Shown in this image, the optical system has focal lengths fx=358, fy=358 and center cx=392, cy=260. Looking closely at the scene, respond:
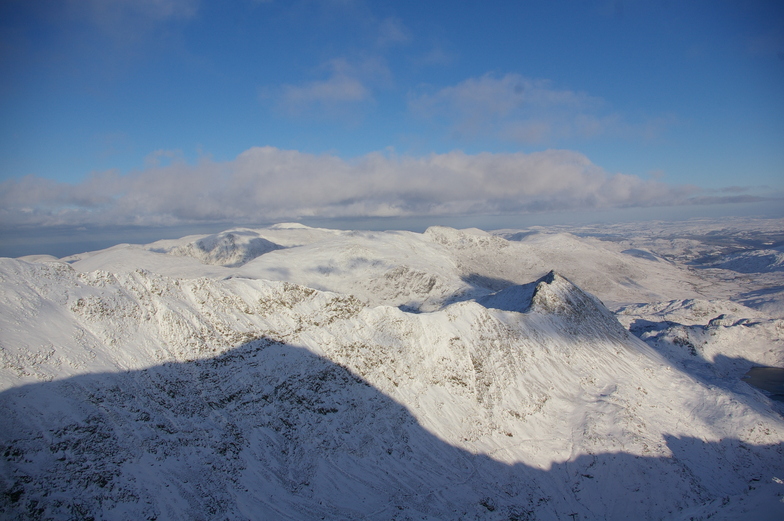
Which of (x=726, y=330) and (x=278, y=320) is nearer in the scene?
(x=278, y=320)

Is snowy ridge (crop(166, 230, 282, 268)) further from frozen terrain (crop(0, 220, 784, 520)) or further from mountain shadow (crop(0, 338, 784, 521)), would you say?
mountain shadow (crop(0, 338, 784, 521))

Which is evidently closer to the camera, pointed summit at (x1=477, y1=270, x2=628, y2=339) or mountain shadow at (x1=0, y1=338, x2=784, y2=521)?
mountain shadow at (x1=0, y1=338, x2=784, y2=521)

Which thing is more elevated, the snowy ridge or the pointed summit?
the snowy ridge

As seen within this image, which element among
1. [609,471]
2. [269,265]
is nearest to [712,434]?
[609,471]

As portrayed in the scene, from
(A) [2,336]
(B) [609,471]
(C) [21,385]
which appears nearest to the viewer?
(C) [21,385]

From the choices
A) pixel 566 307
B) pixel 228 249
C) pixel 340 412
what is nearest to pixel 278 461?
pixel 340 412

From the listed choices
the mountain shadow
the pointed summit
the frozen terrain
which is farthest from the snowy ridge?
the mountain shadow

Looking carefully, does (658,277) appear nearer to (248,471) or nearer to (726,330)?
(726,330)
